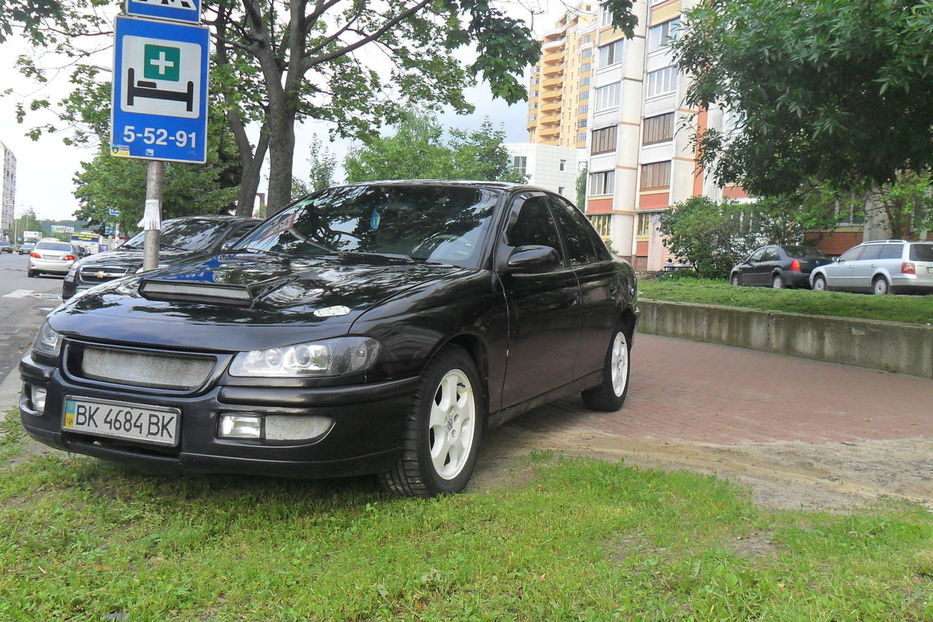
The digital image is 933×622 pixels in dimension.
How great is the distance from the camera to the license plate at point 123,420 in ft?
11.2

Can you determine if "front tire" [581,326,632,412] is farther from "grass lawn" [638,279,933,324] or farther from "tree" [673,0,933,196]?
"grass lawn" [638,279,933,324]

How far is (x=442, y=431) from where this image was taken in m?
3.97

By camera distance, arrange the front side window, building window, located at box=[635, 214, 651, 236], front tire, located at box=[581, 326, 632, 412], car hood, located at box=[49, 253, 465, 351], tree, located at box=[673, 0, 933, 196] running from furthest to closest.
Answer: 1. building window, located at box=[635, 214, 651, 236]
2. tree, located at box=[673, 0, 933, 196]
3. front tire, located at box=[581, 326, 632, 412]
4. the front side window
5. car hood, located at box=[49, 253, 465, 351]

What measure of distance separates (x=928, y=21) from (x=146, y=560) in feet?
23.3

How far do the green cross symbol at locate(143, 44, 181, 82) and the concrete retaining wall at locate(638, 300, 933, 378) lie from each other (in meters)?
7.80

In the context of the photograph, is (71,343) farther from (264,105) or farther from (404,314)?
(264,105)

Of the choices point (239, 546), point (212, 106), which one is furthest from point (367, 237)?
point (212, 106)

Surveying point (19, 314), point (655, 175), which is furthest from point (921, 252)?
point (655, 175)

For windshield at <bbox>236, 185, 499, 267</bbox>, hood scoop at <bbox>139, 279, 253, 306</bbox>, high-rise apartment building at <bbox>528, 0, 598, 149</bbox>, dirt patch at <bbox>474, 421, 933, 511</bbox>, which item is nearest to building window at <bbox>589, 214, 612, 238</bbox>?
dirt patch at <bbox>474, 421, 933, 511</bbox>

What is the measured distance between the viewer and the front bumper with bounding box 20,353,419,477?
11.0 feet

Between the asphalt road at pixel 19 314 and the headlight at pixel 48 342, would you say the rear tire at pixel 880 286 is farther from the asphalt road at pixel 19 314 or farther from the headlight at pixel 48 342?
the headlight at pixel 48 342

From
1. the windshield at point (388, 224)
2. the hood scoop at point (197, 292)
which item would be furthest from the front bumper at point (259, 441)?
the windshield at point (388, 224)

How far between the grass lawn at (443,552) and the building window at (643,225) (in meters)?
48.1

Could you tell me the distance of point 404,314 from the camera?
3689mm
